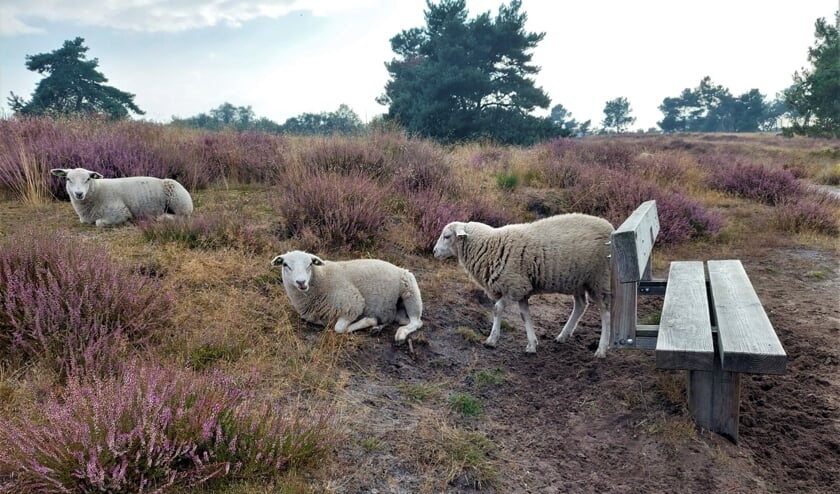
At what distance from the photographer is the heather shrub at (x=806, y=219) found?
9.08 metres

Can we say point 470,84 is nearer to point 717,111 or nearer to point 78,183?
point 78,183

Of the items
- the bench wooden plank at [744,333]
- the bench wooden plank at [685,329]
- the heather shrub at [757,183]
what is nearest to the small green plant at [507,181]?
the heather shrub at [757,183]

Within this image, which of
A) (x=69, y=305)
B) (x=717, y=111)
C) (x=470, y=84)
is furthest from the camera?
(x=717, y=111)

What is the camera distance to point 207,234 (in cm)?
616

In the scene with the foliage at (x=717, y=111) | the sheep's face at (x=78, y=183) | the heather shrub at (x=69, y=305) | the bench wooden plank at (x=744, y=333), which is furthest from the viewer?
the foliage at (x=717, y=111)

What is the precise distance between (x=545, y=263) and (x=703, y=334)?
74.6 inches

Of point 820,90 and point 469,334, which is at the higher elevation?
point 820,90

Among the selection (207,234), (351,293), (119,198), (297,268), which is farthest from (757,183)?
(119,198)

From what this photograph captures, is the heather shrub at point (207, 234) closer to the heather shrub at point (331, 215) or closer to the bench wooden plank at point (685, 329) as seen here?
the heather shrub at point (331, 215)

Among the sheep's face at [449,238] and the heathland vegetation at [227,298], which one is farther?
the sheep's face at [449,238]

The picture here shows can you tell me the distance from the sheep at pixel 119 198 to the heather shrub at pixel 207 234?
590mm

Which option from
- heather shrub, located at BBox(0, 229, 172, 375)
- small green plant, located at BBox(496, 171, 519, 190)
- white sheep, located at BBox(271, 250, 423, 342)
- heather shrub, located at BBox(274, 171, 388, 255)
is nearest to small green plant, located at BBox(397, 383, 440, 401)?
white sheep, located at BBox(271, 250, 423, 342)

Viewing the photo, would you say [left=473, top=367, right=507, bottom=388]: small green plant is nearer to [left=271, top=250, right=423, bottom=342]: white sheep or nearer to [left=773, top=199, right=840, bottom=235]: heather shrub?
[left=271, top=250, right=423, bottom=342]: white sheep

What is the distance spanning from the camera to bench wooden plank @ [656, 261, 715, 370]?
2.83 metres
